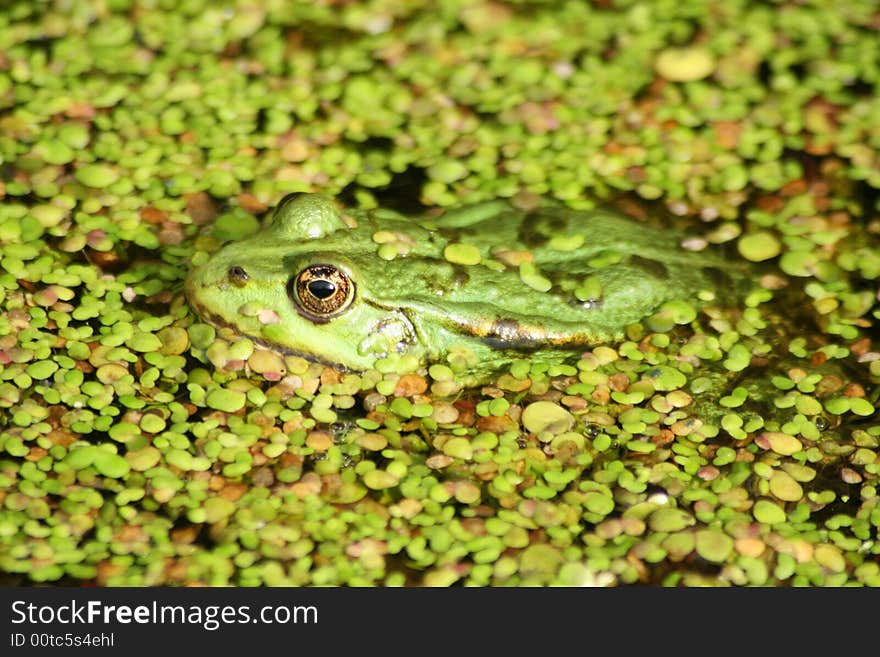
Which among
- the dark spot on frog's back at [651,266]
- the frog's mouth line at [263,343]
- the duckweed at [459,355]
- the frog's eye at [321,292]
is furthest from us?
the dark spot on frog's back at [651,266]

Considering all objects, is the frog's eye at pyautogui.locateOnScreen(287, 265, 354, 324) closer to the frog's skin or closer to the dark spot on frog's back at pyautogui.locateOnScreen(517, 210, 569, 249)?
the frog's skin

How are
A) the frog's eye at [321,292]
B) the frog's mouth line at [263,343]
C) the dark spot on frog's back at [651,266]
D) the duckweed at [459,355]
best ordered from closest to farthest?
1. the duckweed at [459,355]
2. the frog's eye at [321,292]
3. the frog's mouth line at [263,343]
4. the dark spot on frog's back at [651,266]

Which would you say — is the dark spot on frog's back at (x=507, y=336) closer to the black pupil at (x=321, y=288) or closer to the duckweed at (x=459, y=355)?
the duckweed at (x=459, y=355)

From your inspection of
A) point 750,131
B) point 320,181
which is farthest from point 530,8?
point 320,181

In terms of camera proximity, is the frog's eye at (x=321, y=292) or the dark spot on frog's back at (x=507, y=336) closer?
the frog's eye at (x=321, y=292)

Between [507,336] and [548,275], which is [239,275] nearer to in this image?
[507,336]

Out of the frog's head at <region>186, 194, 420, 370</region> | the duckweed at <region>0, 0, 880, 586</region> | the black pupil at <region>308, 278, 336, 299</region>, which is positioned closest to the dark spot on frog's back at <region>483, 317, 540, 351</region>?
the duckweed at <region>0, 0, 880, 586</region>

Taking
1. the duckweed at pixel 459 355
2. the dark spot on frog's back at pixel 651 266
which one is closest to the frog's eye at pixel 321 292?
the duckweed at pixel 459 355
